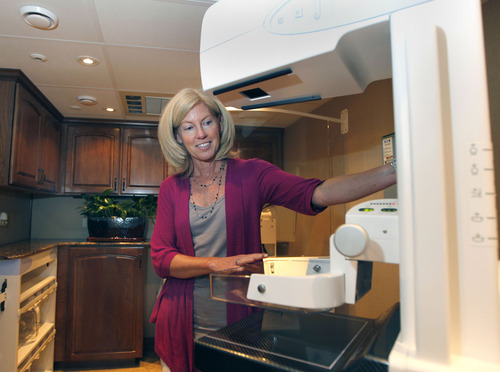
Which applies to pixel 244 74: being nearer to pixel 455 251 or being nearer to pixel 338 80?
pixel 338 80

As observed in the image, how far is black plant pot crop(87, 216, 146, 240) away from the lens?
2.83 meters

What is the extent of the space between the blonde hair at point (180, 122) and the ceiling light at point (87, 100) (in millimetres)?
1767

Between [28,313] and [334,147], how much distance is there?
2.21m

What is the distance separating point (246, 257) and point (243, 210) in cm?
39

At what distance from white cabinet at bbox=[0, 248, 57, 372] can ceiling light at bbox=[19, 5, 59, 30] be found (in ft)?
4.19

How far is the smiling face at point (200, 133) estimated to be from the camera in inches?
39.5

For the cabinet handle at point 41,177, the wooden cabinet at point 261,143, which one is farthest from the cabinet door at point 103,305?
the wooden cabinet at point 261,143

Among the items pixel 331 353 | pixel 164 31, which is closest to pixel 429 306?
pixel 331 353

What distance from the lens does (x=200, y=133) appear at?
3.27ft

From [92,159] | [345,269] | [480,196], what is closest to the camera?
[480,196]

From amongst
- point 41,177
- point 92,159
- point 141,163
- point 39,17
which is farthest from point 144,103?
point 39,17

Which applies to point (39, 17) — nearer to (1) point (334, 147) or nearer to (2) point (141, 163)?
(1) point (334, 147)

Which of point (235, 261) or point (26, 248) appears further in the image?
point (26, 248)

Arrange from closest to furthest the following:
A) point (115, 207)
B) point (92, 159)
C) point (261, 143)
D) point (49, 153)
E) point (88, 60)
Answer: point (261, 143) → point (88, 60) → point (49, 153) → point (115, 207) → point (92, 159)
